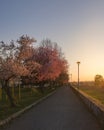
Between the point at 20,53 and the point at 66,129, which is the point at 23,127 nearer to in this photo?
the point at 66,129

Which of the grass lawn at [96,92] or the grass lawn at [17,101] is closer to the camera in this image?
the grass lawn at [17,101]

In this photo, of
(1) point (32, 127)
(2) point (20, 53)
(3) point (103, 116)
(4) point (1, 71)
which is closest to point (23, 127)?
(1) point (32, 127)

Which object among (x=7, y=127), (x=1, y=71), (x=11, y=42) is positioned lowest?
(x=7, y=127)

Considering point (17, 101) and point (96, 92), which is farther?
point (96, 92)

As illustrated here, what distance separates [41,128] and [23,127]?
0.79 metres

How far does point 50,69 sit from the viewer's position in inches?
2030

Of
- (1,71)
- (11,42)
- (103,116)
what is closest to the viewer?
(103,116)

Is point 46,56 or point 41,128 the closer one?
point 41,128

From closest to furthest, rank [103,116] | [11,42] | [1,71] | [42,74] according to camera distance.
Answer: [103,116] → [1,71] → [11,42] → [42,74]

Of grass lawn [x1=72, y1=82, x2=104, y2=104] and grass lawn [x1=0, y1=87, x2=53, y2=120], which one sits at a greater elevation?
grass lawn [x1=72, y1=82, x2=104, y2=104]

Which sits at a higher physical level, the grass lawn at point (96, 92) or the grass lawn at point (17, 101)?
the grass lawn at point (96, 92)

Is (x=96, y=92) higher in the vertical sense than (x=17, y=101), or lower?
higher

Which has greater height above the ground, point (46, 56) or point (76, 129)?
point (46, 56)

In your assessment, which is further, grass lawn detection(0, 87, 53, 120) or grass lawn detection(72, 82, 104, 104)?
grass lawn detection(72, 82, 104, 104)
